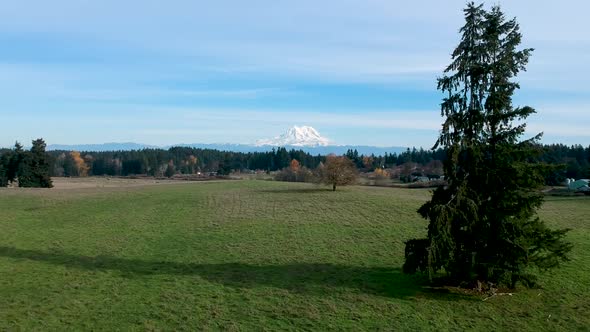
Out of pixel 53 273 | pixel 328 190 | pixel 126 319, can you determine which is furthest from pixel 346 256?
pixel 328 190

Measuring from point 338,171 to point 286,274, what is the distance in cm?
3884

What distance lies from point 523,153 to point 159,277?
1849 cm

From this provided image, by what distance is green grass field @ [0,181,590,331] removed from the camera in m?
18.3

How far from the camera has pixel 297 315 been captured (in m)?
18.7

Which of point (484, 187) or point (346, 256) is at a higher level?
point (484, 187)

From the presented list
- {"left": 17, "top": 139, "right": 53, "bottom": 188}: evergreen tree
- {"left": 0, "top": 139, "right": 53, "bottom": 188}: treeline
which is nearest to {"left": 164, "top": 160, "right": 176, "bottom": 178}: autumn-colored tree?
{"left": 0, "top": 139, "right": 53, "bottom": 188}: treeline

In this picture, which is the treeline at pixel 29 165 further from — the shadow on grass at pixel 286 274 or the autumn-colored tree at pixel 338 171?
the shadow on grass at pixel 286 274

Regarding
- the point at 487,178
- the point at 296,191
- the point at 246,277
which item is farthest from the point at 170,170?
the point at 487,178

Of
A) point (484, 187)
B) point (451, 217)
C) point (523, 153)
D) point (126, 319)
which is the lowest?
point (126, 319)

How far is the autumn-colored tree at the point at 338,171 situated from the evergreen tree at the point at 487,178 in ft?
136

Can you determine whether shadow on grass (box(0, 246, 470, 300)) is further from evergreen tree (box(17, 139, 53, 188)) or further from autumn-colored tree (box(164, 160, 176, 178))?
autumn-colored tree (box(164, 160, 176, 178))

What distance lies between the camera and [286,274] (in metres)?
24.8

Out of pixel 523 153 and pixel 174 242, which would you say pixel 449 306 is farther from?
pixel 174 242

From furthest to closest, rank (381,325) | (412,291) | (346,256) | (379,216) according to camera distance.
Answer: (379,216) < (346,256) < (412,291) < (381,325)
